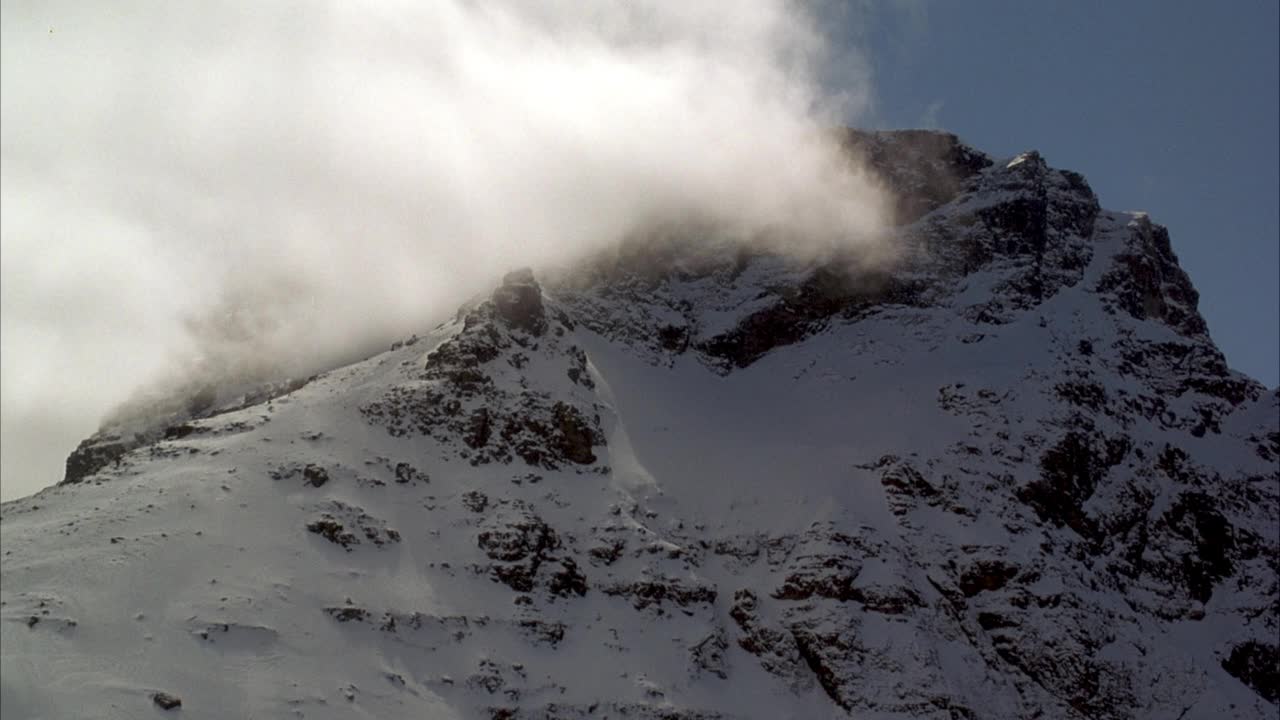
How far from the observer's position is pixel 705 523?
92.4m

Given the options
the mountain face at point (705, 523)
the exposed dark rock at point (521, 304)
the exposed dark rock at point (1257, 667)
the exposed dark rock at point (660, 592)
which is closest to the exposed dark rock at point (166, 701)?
the mountain face at point (705, 523)

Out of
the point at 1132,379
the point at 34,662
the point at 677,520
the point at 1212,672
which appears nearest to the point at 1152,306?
the point at 1132,379

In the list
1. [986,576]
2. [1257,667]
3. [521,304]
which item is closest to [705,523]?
[986,576]

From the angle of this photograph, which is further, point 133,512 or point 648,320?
point 648,320

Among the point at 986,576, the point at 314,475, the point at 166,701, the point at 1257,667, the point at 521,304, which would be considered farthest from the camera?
the point at 521,304

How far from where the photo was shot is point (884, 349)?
114 metres

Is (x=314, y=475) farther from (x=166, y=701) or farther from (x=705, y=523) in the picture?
(x=705, y=523)

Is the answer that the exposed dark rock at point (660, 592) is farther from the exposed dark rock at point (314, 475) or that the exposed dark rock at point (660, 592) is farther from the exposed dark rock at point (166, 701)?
the exposed dark rock at point (166, 701)

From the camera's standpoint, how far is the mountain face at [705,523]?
2908 inches

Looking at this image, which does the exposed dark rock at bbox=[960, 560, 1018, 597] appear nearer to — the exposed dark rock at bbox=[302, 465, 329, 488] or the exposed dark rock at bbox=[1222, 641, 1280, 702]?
the exposed dark rock at bbox=[1222, 641, 1280, 702]

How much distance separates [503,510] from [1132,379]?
57.7 m

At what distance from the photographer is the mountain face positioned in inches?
2908

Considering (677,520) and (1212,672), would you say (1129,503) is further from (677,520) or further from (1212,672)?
(677,520)

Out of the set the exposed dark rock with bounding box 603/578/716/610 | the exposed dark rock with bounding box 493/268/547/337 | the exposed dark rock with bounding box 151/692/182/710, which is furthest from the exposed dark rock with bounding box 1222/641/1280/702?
the exposed dark rock with bounding box 151/692/182/710
